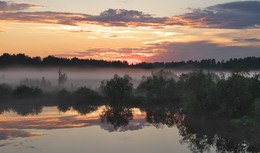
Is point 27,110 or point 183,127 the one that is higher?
point 183,127

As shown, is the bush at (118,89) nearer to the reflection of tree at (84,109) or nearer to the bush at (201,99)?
the reflection of tree at (84,109)

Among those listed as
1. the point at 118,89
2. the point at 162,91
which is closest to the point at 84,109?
the point at 118,89

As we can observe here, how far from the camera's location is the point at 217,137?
42.0m

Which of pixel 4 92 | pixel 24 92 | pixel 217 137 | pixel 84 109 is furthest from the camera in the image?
pixel 4 92

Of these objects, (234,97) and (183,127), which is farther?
(234,97)

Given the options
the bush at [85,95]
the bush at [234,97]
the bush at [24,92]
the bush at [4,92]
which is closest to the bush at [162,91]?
Answer: the bush at [85,95]

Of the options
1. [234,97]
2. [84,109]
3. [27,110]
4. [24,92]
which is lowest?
[84,109]

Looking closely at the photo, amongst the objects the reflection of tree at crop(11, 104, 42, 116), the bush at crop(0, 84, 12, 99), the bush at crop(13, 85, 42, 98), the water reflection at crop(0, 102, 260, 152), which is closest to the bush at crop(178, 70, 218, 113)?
the water reflection at crop(0, 102, 260, 152)

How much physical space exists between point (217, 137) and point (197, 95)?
23.7 m

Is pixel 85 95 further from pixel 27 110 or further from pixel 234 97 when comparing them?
pixel 234 97

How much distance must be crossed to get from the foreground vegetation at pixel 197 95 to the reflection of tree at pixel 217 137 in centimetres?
479

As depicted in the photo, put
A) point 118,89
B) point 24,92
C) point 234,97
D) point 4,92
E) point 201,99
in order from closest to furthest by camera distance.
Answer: point 234,97, point 201,99, point 118,89, point 24,92, point 4,92

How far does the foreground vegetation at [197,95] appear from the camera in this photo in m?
57.2

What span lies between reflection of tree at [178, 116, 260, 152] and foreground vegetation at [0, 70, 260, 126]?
15.7 ft
